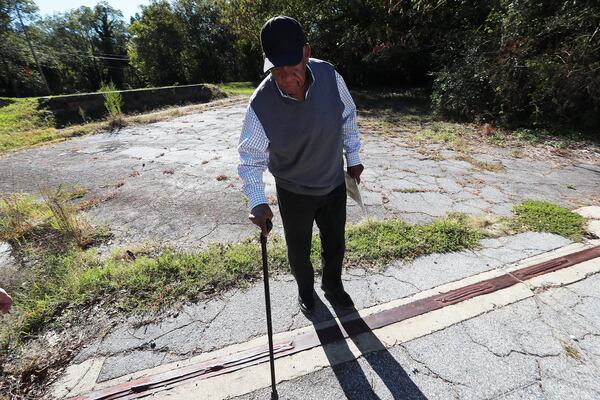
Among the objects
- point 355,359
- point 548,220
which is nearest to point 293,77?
point 355,359

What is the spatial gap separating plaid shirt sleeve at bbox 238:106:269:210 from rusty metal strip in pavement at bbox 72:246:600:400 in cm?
94

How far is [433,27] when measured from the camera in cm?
953

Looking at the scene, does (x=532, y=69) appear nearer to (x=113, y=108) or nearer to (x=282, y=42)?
(x=282, y=42)

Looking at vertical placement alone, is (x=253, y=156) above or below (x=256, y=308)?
above

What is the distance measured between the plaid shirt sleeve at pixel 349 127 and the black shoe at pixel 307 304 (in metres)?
0.96

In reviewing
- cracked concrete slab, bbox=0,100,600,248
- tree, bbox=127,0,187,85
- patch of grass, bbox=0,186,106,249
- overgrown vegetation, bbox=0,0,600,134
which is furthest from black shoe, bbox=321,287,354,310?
tree, bbox=127,0,187,85

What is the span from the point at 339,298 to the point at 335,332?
0.26 meters

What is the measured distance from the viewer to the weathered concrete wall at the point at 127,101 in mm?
10055

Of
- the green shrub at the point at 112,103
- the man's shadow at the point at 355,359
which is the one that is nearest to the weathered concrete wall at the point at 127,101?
the green shrub at the point at 112,103

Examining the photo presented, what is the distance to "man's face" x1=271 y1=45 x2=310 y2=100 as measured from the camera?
5.10ft

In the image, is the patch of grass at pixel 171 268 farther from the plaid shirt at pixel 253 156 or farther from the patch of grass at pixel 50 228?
the plaid shirt at pixel 253 156

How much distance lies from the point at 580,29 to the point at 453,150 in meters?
2.95

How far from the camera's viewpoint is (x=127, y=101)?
37.4ft

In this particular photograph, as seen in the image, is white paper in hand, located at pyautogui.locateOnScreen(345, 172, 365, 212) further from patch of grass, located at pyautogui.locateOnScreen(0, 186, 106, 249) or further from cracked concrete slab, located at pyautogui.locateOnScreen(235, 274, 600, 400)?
patch of grass, located at pyautogui.locateOnScreen(0, 186, 106, 249)
